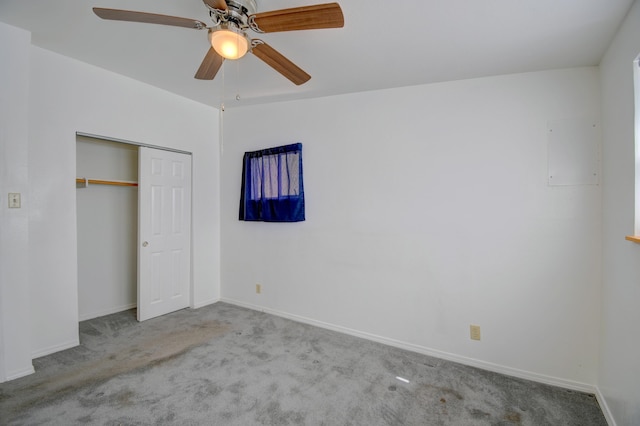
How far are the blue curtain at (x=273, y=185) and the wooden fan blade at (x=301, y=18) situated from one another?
173 cm

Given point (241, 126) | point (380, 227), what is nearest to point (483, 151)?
point (380, 227)

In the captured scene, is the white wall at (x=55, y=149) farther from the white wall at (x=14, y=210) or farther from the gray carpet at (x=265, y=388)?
the gray carpet at (x=265, y=388)

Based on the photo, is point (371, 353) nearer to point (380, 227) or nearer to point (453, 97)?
point (380, 227)

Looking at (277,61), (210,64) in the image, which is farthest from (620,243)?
(210,64)

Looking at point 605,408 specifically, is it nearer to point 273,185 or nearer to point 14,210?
point 273,185

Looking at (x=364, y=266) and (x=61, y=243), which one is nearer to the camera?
(x=61, y=243)

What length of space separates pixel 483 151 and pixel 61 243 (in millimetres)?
3772

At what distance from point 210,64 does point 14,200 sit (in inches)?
71.8

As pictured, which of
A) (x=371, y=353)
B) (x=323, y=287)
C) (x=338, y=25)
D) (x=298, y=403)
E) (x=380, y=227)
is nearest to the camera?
(x=338, y=25)

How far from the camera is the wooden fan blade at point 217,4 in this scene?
132 centimetres

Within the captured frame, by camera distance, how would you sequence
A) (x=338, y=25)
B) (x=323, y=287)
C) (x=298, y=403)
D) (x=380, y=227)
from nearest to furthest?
(x=338, y=25), (x=298, y=403), (x=380, y=227), (x=323, y=287)

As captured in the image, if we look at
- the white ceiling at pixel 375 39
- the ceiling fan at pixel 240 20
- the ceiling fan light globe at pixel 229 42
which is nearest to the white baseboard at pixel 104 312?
the white ceiling at pixel 375 39

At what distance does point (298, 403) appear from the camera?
1.91 m

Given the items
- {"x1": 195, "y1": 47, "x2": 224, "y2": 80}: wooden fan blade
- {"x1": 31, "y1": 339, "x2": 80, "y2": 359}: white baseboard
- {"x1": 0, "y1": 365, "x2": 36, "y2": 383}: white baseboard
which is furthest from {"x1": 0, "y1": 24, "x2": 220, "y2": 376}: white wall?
{"x1": 195, "y1": 47, "x2": 224, "y2": 80}: wooden fan blade
